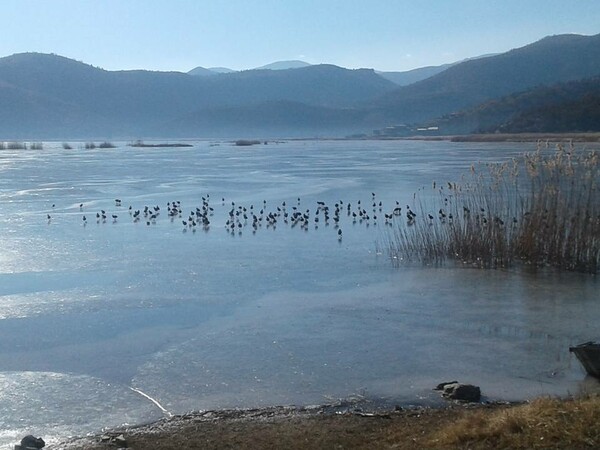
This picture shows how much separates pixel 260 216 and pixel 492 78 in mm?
150378

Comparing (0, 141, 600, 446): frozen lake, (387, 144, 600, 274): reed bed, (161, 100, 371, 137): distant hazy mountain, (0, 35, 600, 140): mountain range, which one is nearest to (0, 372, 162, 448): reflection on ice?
(0, 141, 600, 446): frozen lake

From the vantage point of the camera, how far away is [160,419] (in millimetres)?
6770

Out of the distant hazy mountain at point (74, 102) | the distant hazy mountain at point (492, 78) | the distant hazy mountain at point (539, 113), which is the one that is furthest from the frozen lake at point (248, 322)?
the distant hazy mountain at point (492, 78)

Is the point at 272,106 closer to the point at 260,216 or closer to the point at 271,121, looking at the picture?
the point at 271,121

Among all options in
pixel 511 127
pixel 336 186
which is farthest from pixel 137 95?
pixel 336 186

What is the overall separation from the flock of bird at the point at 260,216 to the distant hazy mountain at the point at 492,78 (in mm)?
130278

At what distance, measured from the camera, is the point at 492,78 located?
162m

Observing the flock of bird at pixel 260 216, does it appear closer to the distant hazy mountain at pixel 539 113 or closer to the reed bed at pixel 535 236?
the reed bed at pixel 535 236

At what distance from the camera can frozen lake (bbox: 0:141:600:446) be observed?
7.41m

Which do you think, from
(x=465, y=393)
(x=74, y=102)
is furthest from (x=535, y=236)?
(x=74, y=102)

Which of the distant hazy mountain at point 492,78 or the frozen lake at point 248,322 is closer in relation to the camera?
the frozen lake at point 248,322

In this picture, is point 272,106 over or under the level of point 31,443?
over

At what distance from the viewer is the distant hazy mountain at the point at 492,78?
504ft

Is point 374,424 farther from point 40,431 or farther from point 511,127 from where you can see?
point 511,127
